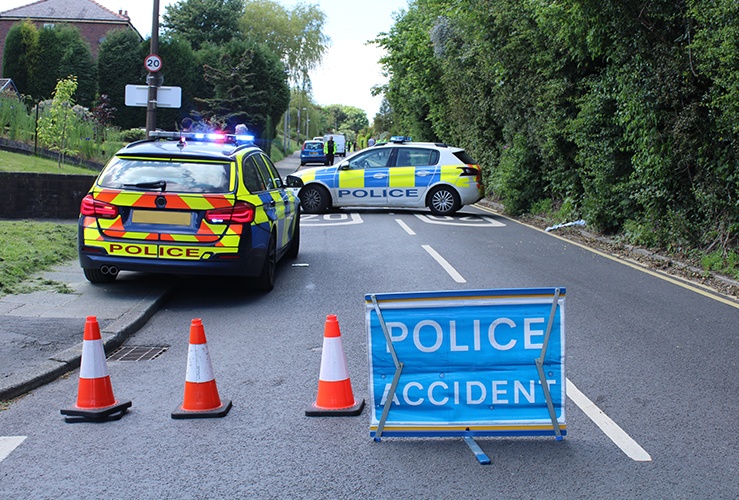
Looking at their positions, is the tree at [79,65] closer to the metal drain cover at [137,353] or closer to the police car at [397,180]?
the police car at [397,180]

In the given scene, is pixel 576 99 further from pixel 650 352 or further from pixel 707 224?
pixel 650 352

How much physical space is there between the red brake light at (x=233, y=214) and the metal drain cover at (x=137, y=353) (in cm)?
190

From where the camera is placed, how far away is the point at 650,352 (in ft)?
22.5

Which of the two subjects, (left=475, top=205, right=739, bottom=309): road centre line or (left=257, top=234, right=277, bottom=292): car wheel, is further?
(left=475, top=205, right=739, bottom=309): road centre line

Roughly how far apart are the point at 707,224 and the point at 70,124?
17.8 metres

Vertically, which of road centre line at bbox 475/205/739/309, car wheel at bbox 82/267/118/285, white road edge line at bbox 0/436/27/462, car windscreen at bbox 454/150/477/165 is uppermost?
car windscreen at bbox 454/150/477/165

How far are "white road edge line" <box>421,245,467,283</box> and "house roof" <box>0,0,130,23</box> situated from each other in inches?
2106

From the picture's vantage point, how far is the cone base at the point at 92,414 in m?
5.06

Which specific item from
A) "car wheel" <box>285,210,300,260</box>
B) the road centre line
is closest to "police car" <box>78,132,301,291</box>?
"car wheel" <box>285,210,300,260</box>

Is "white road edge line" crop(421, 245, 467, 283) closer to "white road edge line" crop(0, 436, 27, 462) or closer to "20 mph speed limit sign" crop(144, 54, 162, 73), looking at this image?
"white road edge line" crop(0, 436, 27, 462)

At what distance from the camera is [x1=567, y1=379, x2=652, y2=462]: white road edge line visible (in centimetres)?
454

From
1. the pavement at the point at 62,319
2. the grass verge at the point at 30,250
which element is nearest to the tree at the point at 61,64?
the grass verge at the point at 30,250

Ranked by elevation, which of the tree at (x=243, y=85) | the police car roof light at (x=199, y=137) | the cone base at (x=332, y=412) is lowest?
the cone base at (x=332, y=412)

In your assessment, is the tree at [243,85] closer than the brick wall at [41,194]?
No
